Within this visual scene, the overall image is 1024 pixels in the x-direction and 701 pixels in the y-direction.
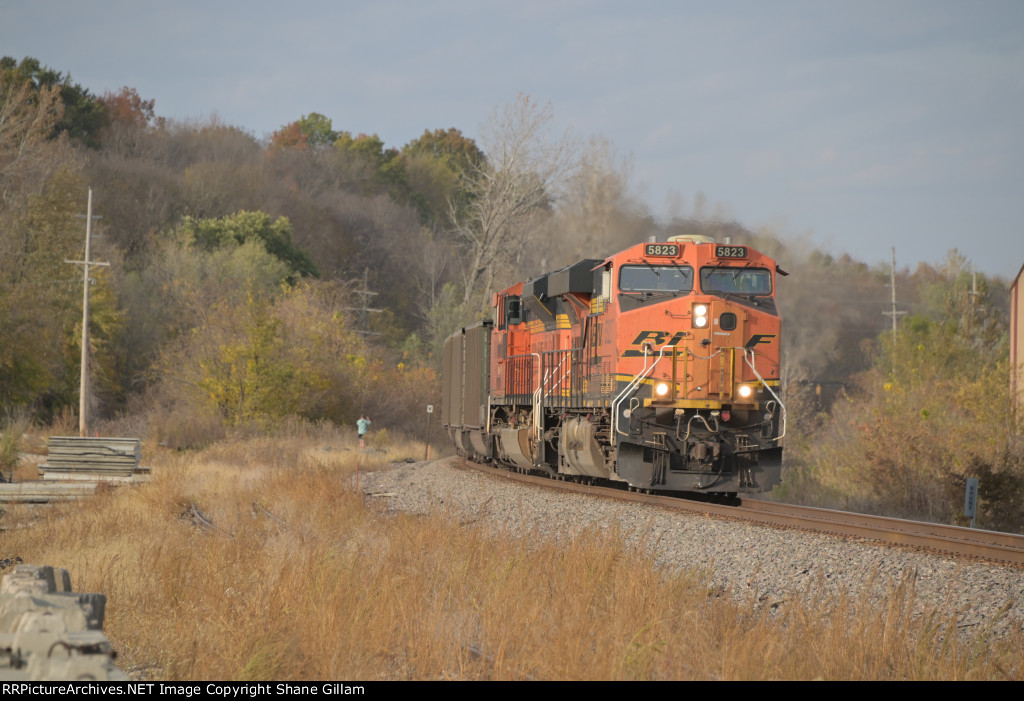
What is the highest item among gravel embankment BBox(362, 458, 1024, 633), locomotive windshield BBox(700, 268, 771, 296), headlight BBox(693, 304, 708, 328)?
locomotive windshield BBox(700, 268, 771, 296)

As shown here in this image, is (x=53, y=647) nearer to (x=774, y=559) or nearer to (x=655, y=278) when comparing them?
(x=774, y=559)

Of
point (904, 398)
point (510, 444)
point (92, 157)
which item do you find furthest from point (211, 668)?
point (92, 157)

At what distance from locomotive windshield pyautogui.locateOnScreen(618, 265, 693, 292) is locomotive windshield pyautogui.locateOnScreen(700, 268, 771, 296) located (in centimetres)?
26

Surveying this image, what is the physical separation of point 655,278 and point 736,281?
128cm

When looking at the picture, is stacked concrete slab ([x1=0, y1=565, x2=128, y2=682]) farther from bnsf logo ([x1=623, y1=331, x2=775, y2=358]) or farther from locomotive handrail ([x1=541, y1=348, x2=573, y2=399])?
locomotive handrail ([x1=541, y1=348, x2=573, y2=399])

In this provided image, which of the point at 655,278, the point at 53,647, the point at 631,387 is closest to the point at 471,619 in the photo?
the point at 53,647

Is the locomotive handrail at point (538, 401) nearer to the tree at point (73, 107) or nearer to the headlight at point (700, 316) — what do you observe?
the headlight at point (700, 316)

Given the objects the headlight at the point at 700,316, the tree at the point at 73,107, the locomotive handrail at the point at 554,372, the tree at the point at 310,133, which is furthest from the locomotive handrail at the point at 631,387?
the tree at the point at 310,133

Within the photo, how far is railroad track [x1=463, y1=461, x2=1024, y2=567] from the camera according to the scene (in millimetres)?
9828

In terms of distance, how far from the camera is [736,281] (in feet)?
48.8

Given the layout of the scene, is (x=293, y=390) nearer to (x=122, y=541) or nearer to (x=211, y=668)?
(x=122, y=541)

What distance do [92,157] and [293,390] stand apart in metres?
38.5

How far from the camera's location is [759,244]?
3741 centimetres

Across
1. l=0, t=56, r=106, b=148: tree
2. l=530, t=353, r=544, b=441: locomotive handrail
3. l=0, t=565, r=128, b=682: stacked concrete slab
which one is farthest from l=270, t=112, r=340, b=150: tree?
l=0, t=565, r=128, b=682: stacked concrete slab
